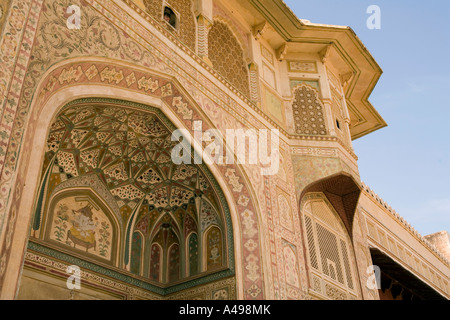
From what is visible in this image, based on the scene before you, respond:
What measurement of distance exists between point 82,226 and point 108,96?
84.9 inches

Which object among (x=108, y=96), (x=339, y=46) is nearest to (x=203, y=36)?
(x=108, y=96)

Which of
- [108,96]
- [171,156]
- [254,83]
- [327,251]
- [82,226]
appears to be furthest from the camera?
[254,83]

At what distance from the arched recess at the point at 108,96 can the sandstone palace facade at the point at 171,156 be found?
0.05ft

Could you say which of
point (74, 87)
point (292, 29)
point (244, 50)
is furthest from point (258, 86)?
point (74, 87)

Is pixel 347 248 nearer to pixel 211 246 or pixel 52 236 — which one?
pixel 211 246

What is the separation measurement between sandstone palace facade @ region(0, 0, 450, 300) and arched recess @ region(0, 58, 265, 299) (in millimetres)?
17

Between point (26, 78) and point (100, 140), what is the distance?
8.22 feet

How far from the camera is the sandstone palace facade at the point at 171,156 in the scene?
14.6ft

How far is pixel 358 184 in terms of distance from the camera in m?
8.77

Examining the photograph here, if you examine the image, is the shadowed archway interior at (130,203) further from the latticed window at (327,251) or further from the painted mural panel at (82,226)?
the latticed window at (327,251)

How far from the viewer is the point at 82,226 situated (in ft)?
22.3

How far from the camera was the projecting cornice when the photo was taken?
901 centimetres

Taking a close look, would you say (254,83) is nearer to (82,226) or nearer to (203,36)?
(203,36)

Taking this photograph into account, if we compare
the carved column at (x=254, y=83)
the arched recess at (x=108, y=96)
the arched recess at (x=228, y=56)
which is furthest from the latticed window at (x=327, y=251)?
the arched recess at (x=228, y=56)
